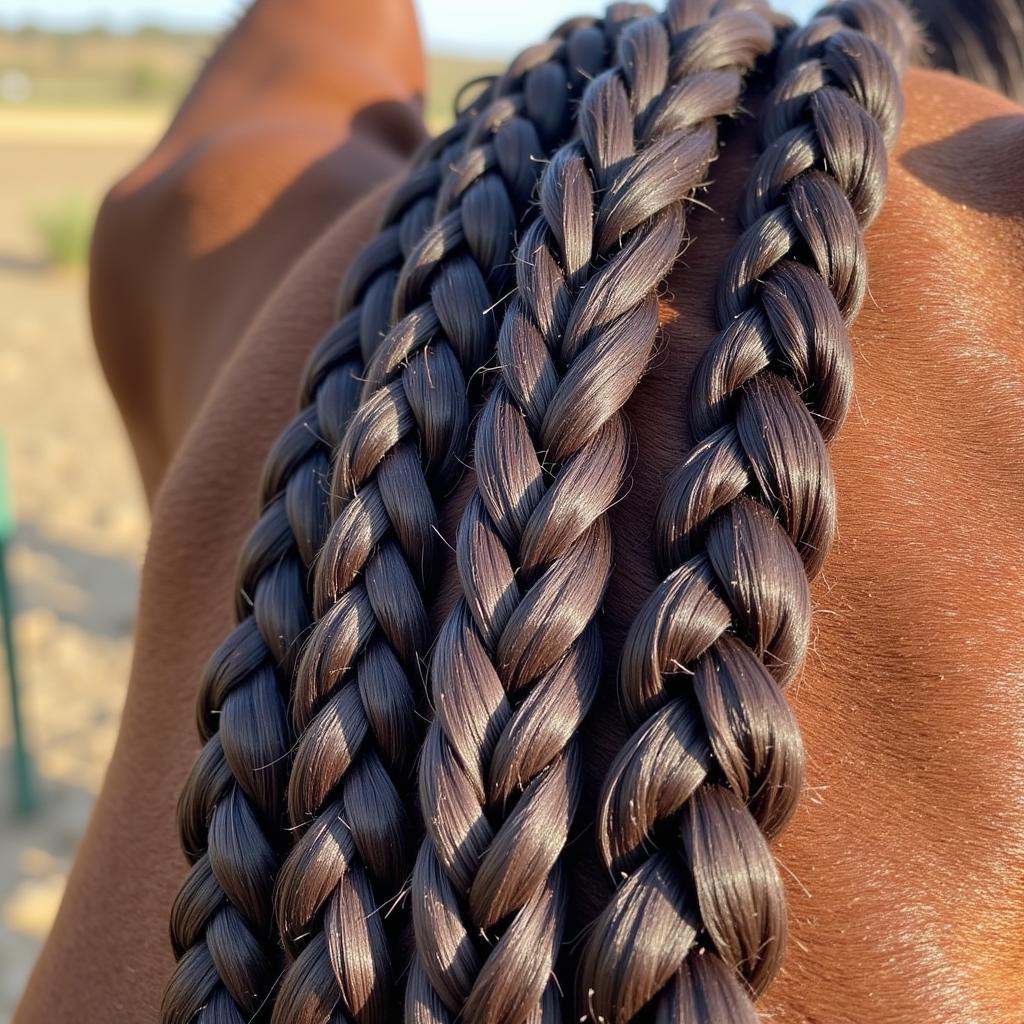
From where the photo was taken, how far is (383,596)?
0.65m

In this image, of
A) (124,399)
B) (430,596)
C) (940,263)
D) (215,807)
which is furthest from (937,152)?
(124,399)

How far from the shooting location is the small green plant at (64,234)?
32.4 feet

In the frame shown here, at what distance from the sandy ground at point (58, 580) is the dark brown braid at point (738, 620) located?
8.76ft

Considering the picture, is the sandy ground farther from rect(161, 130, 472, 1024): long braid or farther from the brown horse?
rect(161, 130, 472, 1024): long braid

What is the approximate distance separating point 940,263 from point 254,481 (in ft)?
1.75

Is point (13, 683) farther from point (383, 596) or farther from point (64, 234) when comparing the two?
point (64, 234)

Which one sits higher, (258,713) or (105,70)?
(258,713)

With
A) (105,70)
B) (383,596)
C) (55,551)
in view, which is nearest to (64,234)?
(55,551)

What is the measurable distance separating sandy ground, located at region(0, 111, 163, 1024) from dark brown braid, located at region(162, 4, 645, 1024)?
244 cm

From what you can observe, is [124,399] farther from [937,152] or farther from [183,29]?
[183,29]

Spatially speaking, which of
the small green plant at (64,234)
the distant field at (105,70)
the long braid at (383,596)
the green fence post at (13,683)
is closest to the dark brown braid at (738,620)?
the long braid at (383,596)

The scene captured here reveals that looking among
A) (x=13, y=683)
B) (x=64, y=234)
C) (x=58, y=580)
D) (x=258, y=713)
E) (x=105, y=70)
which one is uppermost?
→ (x=258, y=713)

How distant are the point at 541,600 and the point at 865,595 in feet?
0.60

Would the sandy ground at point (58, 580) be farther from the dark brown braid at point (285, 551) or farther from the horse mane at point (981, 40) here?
the horse mane at point (981, 40)
